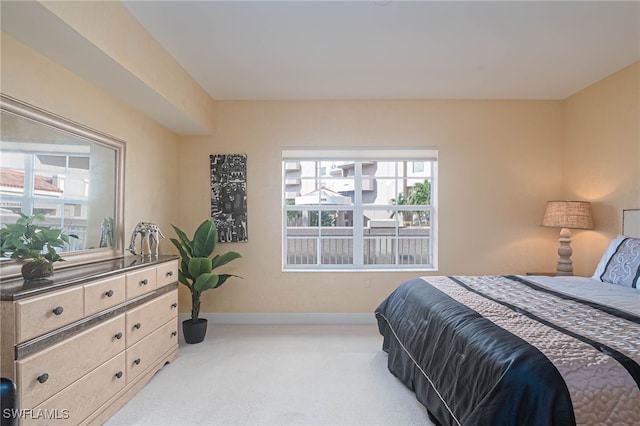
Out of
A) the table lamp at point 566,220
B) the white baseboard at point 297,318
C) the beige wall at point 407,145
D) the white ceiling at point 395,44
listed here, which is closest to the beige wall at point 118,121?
the beige wall at point 407,145

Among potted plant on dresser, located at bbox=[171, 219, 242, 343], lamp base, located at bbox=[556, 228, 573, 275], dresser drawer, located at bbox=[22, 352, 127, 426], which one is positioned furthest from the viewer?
lamp base, located at bbox=[556, 228, 573, 275]

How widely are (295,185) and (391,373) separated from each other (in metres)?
2.47

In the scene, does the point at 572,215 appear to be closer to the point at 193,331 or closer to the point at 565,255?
the point at 565,255

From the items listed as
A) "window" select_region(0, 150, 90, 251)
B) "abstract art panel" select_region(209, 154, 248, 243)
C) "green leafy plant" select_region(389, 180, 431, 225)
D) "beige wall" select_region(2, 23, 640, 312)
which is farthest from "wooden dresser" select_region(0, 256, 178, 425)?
"green leafy plant" select_region(389, 180, 431, 225)

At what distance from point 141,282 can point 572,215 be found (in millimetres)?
4111

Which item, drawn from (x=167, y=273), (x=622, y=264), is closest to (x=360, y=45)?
(x=167, y=273)

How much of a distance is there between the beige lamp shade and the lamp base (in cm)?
17

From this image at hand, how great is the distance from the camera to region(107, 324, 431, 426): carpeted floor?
2.02 meters

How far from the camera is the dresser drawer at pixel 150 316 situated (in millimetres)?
2213

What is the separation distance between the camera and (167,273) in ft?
8.93

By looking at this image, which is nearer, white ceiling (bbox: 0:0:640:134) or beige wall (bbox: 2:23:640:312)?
white ceiling (bbox: 0:0:640:134)

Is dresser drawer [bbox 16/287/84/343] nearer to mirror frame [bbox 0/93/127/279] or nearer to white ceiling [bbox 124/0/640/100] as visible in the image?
mirror frame [bbox 0/93/127/279]

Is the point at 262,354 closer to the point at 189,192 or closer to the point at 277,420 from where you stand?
the point at 277,420

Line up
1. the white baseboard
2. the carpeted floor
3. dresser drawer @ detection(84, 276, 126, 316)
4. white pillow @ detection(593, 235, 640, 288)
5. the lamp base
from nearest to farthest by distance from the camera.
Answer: dresser drawer @ detection(84, 276, 126, 316), the carpeted floor, white pillow @ detection(593, 235, 640, 288), the lamp base, the white baseboard
